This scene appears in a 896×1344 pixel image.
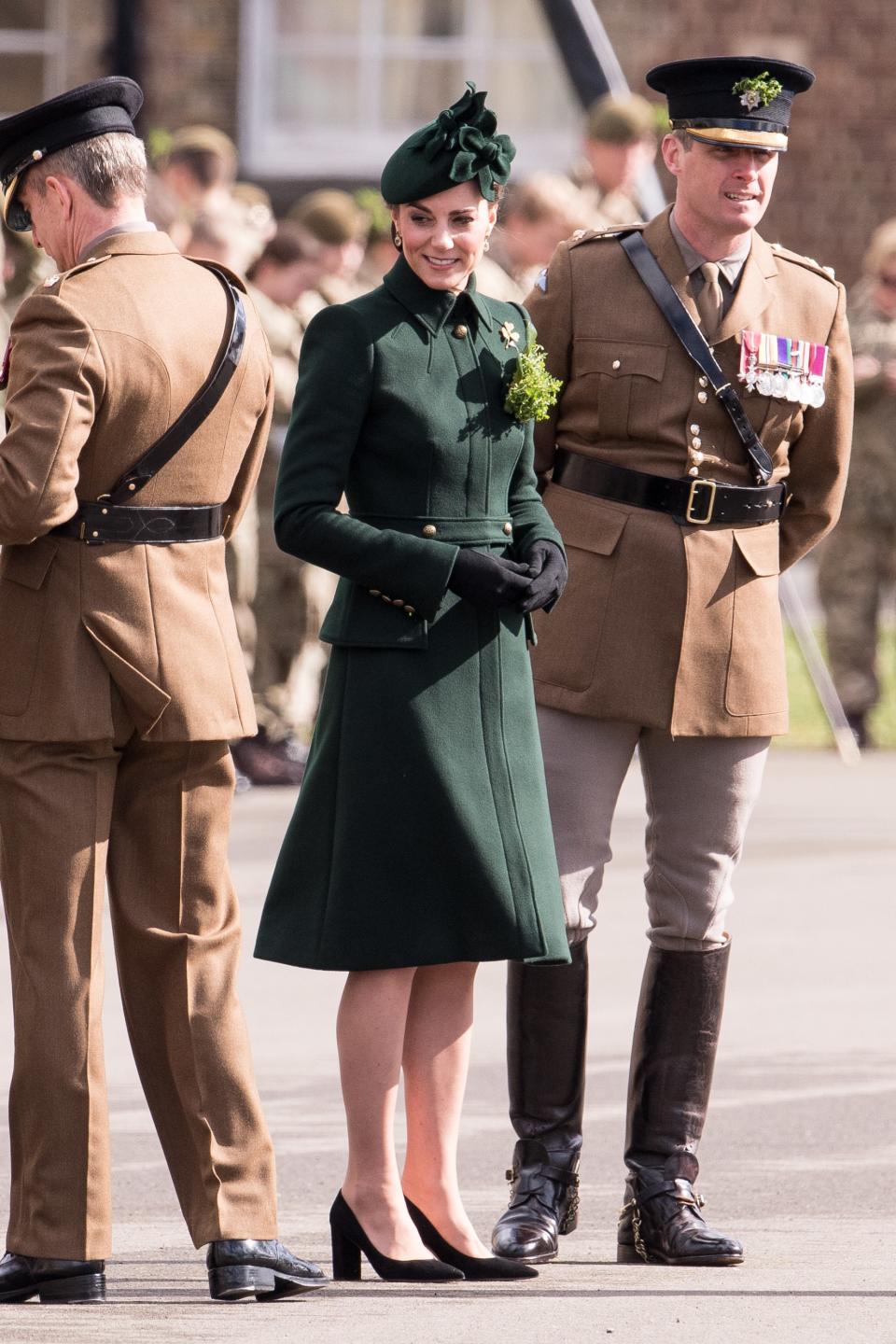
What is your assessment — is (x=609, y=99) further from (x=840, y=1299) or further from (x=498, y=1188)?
(x=840, y=1299)

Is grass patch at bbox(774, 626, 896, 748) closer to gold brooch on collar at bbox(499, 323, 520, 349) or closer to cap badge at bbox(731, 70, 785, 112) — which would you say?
cap badge at bbox(731, 70, 785, 112)

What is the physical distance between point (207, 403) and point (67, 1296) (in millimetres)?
1495

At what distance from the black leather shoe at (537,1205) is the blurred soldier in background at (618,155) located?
7526 millimetres

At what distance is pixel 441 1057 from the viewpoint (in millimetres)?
4918


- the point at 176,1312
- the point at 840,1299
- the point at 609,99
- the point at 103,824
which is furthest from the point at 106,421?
the point at 609,99

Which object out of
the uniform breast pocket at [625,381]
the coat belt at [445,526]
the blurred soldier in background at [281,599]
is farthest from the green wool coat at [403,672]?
the blurred soldier in background at [281,599]

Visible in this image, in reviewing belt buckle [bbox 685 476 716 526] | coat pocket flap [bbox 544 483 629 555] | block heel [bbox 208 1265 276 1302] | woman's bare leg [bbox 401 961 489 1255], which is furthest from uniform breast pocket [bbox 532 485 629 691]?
block heel [bbox 208 1265 276 1302]

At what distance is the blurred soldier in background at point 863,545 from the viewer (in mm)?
13633

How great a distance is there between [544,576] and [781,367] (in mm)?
769

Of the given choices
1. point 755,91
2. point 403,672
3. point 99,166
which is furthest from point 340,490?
point 755,91

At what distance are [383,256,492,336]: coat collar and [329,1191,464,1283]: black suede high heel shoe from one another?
4.98ft

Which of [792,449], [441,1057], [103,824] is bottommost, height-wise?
[441,1057]

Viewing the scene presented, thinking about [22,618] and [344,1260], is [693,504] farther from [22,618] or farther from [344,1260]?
[344,1260]

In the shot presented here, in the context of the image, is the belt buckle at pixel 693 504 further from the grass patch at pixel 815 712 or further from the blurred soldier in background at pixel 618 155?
the grass patch at pixel 815 712
